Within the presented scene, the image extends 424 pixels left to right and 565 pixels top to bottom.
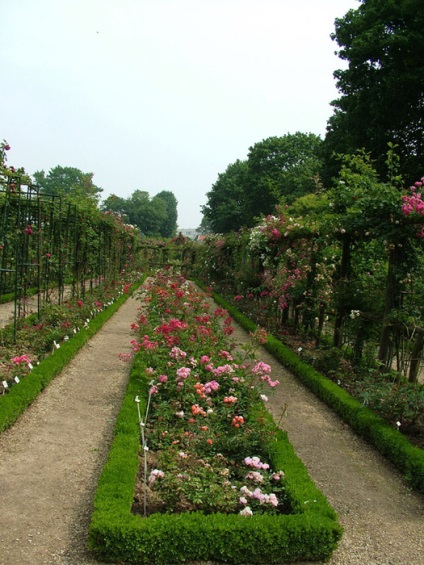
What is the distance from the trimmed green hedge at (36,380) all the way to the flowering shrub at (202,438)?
110cm

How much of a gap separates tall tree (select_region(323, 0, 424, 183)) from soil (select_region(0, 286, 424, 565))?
39.3 feet

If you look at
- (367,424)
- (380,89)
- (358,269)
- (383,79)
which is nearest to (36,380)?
(367,424)

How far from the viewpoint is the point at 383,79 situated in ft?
52.7

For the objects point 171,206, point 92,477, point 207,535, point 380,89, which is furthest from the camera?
point 171,206

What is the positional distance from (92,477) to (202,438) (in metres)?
0.91

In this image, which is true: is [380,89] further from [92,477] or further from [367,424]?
[92,477]

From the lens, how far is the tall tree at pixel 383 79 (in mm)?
15727

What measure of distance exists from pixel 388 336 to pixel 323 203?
2.83 metres

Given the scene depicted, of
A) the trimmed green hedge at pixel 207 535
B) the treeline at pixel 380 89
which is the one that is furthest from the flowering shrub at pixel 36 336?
the treeline at pixel 380 89

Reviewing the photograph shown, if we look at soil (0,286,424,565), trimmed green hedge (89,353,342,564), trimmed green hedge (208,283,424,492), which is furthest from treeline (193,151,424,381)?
trimmed green hedge (89,353,342,564)

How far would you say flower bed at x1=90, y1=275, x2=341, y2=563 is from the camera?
3.19 metres

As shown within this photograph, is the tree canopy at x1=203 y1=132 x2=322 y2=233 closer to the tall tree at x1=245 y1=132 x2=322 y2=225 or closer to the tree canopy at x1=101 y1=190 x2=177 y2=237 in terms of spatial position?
the tall tree at x1=245 y1=132 x2=322 y2=225

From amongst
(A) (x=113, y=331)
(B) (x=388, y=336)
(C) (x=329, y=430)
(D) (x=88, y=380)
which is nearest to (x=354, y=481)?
(C) (x=329, y=430)

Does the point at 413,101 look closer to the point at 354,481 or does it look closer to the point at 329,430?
the point at 329,430
